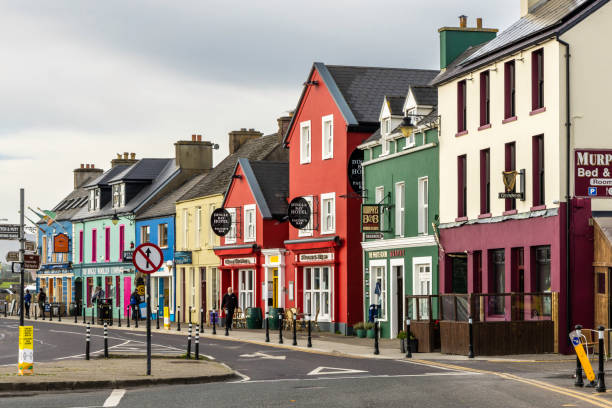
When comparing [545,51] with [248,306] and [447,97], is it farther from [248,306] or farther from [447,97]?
[248,306]

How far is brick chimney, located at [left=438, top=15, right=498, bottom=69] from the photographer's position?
139 ft

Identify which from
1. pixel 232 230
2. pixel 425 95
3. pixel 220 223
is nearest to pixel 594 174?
pixel 425 95

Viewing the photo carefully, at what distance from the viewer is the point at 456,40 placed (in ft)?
139

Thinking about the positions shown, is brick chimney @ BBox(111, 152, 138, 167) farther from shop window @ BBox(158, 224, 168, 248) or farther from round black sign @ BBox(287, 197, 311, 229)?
round black sign @ BBox(287, 197, 311, 229)

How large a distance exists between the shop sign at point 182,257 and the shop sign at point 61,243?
62.5ft

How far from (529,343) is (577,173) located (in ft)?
37.2

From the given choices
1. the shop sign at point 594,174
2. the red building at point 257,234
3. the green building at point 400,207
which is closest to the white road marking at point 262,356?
the green building at point 400,207

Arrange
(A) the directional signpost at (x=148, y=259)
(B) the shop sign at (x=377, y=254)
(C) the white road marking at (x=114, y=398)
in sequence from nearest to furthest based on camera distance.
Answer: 1. (C) the white road marking at (x=114, y=398)
2. (A) the directional signpost at (x=148, y=259)
3. (B) the shop sign at (x=377, y=254)

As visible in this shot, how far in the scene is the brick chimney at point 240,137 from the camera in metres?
65.9

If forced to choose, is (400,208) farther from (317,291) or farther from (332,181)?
(317,291)

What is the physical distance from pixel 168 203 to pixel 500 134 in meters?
36.0

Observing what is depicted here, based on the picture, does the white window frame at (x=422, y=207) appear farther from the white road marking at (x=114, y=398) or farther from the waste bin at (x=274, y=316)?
the white road marking at (x=114, y=398)

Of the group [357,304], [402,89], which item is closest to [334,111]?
[402,89]

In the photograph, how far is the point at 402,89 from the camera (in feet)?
159
